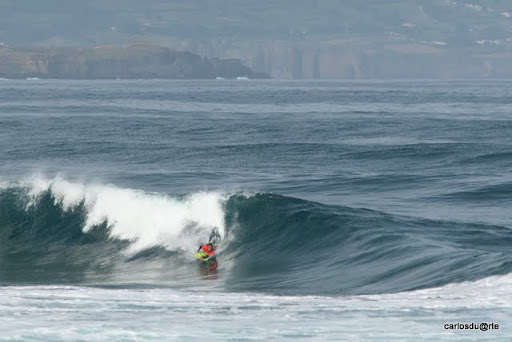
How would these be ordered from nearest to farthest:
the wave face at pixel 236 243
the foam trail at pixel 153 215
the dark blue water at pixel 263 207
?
1. the wave face at pixel 236 243
2. the dark blue water at pixel 263 207
3. the foam trail at pixel 153 215

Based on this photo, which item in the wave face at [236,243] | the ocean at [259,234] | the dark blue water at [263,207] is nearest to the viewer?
the ocean at [259,234]

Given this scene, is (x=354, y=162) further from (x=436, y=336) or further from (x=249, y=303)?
(x=436, y=336)

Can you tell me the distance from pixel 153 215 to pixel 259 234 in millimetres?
4729

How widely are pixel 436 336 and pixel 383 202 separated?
21204mm

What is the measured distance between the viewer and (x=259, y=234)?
3412 cm

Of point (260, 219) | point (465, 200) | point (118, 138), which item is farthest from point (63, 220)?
point (118, 138)

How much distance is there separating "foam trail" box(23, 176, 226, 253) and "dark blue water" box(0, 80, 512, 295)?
6cm

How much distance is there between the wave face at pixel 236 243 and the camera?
26219 millimetres

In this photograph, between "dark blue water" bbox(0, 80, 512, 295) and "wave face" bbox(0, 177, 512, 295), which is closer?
"wave face" bbox(0, 177, 512, 295)

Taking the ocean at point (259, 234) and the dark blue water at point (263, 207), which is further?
the dark blue water at point (263, 207)

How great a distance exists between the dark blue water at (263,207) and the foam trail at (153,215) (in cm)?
6

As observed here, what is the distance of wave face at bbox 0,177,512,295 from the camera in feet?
86.0

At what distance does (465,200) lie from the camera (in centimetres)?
3875

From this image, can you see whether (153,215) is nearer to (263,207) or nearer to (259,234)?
(263,207)
